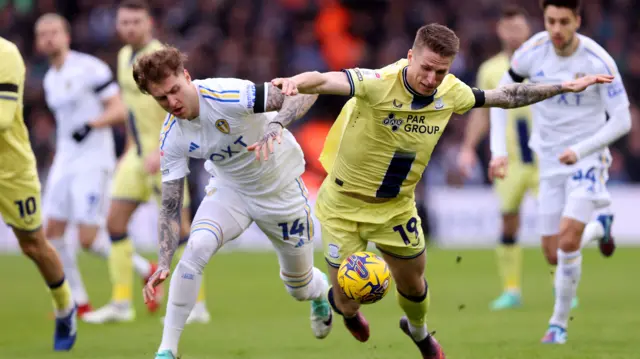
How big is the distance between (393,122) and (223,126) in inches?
44.7

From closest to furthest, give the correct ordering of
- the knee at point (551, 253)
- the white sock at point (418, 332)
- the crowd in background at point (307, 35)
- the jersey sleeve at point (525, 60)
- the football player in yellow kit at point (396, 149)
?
the football player in yellow kit at point (396, 149)
the white sock at point (418, 332)
the jersey sleeve at point (525, 60)
the knee at point (551, 253)
the crowd in background at point (307, 35)

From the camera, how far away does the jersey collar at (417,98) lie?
6.94 m

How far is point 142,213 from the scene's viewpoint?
20109 mm

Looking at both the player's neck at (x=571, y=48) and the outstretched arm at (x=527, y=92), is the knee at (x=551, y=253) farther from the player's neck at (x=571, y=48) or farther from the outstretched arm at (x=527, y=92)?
the outstretched arm at (x=527, y=92)

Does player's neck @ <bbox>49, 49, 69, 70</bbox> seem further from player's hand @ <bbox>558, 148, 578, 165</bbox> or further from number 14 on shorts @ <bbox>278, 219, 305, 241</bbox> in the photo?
player's hand @ <bbox>558, 148, 578, 165</bbox>

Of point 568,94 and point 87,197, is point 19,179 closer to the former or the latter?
point 87,197

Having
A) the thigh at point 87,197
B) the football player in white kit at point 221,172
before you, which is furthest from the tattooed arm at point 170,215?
the thigh at point 87,197

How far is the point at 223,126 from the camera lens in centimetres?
701

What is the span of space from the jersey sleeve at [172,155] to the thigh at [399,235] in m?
1.40

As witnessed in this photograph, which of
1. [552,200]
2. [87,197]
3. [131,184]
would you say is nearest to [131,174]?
[131,184]

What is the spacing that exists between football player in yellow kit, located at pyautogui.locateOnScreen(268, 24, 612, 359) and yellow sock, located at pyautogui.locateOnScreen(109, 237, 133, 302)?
12.6 feet

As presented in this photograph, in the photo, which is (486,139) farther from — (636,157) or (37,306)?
(37,306)

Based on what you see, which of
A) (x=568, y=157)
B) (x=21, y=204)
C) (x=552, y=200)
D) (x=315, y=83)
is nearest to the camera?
(x=315, y=83)

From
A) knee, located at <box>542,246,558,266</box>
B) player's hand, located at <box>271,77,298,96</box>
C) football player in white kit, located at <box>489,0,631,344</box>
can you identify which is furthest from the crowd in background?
player's hand, located at <box>271,77,298,96</box>
